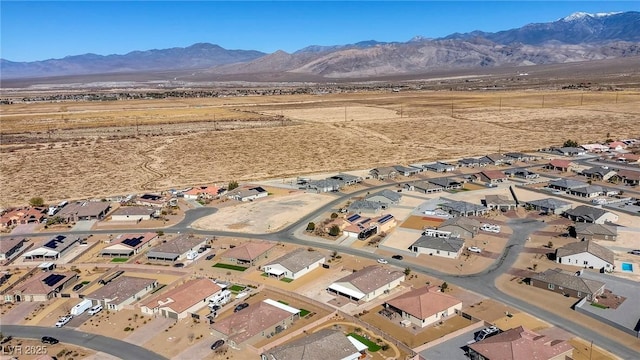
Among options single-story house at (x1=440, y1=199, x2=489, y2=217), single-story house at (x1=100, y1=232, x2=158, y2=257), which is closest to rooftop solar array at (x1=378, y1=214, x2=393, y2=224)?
single-story house at (x1=440, y1=199, x2=489, y2=217)

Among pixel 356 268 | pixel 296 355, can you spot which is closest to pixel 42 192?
pixel 356 268

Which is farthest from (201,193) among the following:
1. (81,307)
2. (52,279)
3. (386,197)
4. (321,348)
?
(321,348)

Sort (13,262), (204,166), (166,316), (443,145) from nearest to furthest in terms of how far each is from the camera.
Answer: (166,316) → (13,262) → (204,166) → (443,145)

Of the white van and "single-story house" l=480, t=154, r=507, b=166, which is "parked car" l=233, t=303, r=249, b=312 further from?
"single-story house" l=480, t=154, r=507, b=166

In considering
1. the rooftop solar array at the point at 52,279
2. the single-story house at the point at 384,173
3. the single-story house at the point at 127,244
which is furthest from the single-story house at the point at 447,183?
the rooftop solar array at the point at 52,279

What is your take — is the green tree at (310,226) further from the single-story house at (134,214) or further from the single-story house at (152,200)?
the single-story house at (152,200)

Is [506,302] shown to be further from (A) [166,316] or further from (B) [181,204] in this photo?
(B) [181,204]
